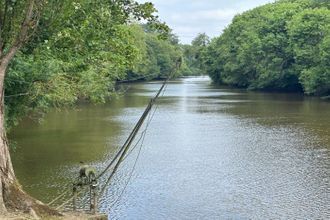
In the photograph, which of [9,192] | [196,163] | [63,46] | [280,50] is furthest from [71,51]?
[280,50]

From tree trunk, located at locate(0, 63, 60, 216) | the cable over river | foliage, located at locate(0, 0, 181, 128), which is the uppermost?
foliage, located at locate(0, 0, 181, 128)

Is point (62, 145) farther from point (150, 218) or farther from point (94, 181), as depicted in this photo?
point (94, 181)

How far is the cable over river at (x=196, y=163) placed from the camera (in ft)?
56.0

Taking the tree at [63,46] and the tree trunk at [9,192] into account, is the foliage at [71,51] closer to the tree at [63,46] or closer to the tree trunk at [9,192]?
the tree at [63,46]

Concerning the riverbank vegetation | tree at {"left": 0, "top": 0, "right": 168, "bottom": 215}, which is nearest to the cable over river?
tree at {"left": 0, "top": 0, "right": 168, "bottom": 215}

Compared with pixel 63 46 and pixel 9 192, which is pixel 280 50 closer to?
pixel 63 46

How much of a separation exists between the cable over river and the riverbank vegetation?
865 inches

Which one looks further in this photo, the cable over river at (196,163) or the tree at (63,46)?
the cable over river at (196,163)

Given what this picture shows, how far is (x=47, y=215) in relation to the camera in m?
9.96

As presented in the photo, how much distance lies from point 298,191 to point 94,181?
29.7 ft

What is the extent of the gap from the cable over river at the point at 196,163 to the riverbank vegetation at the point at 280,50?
2197 centimetres

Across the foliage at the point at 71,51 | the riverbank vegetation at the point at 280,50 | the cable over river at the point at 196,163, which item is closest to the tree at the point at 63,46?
the foliage at the point at 71,51

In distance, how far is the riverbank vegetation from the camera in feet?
204

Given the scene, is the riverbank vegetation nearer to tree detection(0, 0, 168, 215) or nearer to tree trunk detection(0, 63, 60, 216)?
tree detection(0, 0, 168, 215)
